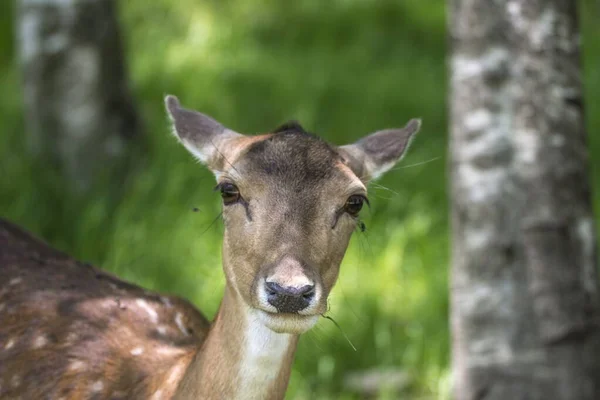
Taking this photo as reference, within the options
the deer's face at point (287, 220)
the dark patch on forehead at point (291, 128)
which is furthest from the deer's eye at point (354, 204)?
the dark patch on forehead at point (291, 128)

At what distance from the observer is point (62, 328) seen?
3.77 m

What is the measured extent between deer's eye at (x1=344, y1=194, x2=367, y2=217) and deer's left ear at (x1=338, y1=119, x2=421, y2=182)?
272 mm

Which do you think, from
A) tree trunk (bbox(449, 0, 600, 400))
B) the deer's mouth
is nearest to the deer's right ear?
the deer's mouth

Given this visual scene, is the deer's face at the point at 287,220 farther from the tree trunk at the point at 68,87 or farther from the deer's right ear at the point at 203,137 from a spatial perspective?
the tree trunk at the point at 68,87

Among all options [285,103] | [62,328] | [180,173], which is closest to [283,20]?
[285,103]

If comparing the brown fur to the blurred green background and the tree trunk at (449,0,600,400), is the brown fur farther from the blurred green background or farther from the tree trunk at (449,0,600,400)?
the tree trunk at (449,0,600,400)

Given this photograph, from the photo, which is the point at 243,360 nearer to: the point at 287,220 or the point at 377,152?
the point at 287,220

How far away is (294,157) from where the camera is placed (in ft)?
10.9

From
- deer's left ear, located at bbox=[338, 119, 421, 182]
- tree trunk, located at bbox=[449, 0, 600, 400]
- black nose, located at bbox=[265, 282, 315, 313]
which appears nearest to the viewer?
black nose, located at bbox=[265, 282, 315, 313]

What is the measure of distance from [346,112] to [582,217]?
4.10 m

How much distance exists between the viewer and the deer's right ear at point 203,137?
362 centimetres

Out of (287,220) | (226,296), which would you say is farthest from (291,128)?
(226,296)

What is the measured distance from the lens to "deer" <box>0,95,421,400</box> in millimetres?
3154

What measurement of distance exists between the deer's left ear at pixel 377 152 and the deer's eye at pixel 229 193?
449 millimetres
